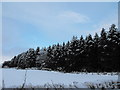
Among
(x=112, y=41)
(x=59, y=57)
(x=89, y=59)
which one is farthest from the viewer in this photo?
(x=59, y=57)

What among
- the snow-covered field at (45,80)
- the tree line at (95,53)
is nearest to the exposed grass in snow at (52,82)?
the snow-covered field at (45,80)

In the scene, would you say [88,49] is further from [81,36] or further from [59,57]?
[59,57]

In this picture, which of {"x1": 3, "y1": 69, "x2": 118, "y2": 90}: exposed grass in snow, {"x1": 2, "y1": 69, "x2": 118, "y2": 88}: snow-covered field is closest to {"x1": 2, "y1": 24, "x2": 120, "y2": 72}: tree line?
{"x1": 2, "y1": 69, "x2": 118, "y2": 88}: snow-covered field

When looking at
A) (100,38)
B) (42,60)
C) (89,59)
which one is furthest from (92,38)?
(42,60)

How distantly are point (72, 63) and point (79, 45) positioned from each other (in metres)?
4.27

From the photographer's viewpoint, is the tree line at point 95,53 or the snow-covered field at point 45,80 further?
the tree line at point 95,53

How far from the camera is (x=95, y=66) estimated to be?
39250mm

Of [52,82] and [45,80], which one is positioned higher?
[52,82]

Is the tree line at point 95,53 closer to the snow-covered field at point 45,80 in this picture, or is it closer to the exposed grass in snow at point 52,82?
the snow-covered field at point 45,80

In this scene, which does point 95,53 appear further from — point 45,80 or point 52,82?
point 52,82

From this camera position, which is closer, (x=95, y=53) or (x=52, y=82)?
(x=52, y=82)

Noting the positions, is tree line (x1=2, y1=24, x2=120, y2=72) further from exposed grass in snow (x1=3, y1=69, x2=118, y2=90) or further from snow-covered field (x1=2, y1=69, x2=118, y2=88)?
A: exposed grass in snow (x1=3, y1=69, x2=118, y2=90)

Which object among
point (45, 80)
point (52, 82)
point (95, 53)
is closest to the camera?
point (52, 82)

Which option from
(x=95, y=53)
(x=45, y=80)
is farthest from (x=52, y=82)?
(x=95, y=53)
